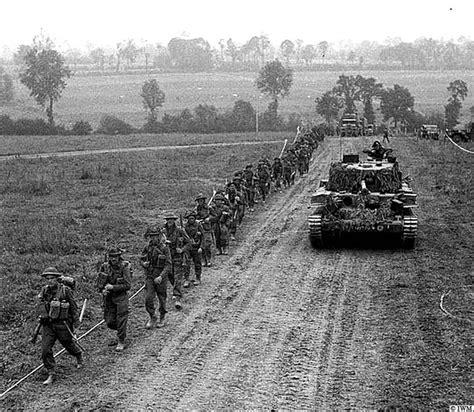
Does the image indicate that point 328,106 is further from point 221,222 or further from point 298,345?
point 298,345

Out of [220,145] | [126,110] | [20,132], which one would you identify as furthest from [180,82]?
[220,145]

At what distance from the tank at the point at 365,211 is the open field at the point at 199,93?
64.9 m

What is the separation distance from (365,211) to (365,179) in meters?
2.02

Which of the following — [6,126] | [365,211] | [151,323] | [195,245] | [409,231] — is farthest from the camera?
[6,126]

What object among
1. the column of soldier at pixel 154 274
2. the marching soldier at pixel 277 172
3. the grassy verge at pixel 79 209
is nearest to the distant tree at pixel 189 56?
the grassy verge at pixel 79 209

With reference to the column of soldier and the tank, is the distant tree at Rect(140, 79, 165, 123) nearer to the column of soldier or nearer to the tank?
the column of soldier

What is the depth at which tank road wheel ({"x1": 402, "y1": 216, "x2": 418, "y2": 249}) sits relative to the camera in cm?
1853

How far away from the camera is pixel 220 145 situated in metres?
56.6

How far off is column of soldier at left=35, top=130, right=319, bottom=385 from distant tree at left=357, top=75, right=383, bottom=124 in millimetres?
56722

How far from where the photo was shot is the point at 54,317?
10.9 m

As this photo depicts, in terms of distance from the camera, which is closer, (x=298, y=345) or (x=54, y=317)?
(x=54, y=317)

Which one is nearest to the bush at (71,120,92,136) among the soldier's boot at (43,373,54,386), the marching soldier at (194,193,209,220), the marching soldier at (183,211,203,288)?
the marching soldier at (194,193,209,220)

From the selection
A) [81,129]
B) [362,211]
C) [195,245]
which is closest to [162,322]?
[195,245]

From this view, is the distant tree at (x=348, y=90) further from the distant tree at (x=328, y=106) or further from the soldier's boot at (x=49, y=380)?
the soldier's boot at (x=49, y=380)
